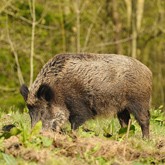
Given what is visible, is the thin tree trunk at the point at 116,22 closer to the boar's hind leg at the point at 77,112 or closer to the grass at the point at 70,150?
the boar's hind leg at the point at 77,112

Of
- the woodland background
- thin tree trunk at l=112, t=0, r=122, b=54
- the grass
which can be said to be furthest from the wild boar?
thin tree trunk at l=112, t=0, r=122, b=54

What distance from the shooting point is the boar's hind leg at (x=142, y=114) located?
8.16 meters

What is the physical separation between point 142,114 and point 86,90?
915mm

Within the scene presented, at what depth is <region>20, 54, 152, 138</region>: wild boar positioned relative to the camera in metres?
7.97

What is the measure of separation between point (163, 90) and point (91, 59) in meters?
13.4

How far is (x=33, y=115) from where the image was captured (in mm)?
7832

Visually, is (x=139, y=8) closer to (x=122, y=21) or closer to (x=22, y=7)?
(x=122, y=21)

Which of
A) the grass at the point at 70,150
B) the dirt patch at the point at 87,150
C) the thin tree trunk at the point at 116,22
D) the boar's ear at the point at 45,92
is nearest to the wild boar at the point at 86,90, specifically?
the boar's ear at the point at 45,92

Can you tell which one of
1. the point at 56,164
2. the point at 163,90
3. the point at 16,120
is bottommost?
the point at 163,90

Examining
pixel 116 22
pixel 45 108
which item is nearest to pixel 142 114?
pixel 45 108

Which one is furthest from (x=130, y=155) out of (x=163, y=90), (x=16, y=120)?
(x=163, y=90)

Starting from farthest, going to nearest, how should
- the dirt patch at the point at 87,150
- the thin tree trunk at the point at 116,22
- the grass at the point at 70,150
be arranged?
the thin tree trunk at the point at 116,22, the dirt patch at the point at 87,150, the grass at the point at 70,150

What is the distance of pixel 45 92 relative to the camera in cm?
789

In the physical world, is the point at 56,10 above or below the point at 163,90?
above
